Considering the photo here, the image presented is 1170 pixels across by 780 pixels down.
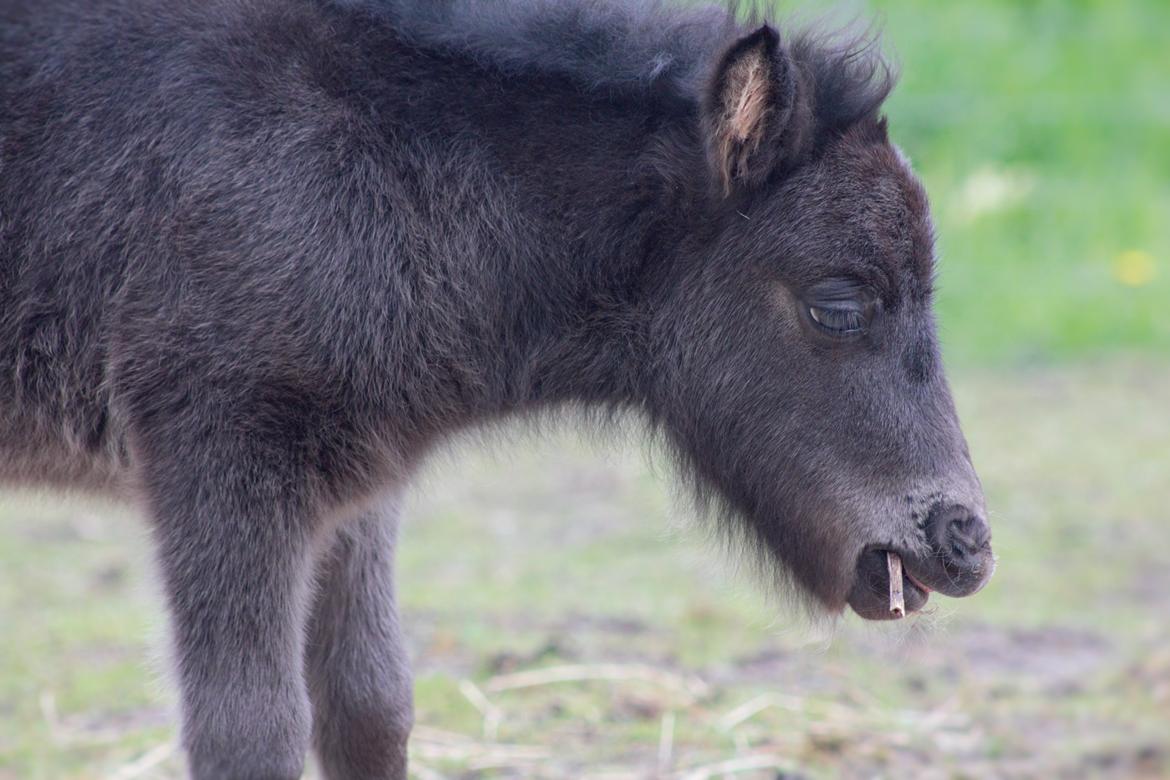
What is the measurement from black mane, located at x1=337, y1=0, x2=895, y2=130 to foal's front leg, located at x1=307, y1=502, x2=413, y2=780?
1.36 metres

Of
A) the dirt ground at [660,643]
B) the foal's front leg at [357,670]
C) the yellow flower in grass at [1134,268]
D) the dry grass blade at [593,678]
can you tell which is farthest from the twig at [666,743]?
the yellow flower in grass at [1134,268]

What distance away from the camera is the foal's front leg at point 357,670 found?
457 cm

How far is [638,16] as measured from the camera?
430 cm

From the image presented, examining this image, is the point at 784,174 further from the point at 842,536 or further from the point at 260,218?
the point at 260,218

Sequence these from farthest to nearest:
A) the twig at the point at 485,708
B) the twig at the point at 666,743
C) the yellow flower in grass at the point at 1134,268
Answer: the yellow flower in grass at the point at 1134,268, the twig at the point at 485,708, the twig at the point at 666,743

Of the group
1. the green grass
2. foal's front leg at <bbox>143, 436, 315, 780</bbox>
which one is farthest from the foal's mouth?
the green grass

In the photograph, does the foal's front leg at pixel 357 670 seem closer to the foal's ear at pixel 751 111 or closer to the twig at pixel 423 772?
the twig at pixel 423 772

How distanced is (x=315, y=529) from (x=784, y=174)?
1.56 m

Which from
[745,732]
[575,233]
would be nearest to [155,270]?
[575,233]

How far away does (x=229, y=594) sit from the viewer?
12.7 ft

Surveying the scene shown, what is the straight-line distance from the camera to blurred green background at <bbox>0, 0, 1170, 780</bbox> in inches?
209

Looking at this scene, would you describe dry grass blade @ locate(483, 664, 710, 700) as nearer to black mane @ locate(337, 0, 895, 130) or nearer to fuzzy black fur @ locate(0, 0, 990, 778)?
fuzzy black fur @ locate(0, 0, 990, 778)

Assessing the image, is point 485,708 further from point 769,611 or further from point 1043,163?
point 1043,163

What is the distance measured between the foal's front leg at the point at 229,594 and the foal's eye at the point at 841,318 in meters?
1.42
